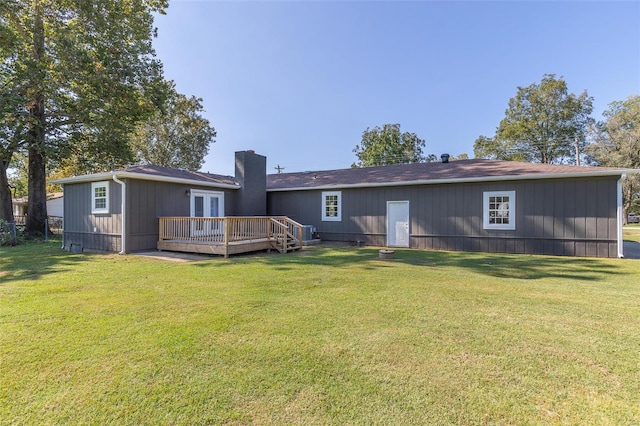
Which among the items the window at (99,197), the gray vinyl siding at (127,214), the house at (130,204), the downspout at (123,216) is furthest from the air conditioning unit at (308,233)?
the window at (99,197)

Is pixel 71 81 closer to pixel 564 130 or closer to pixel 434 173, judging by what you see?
pixel 434 173

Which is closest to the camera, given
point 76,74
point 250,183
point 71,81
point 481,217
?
point 481,217

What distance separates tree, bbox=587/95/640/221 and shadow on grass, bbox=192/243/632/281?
25.7 metres

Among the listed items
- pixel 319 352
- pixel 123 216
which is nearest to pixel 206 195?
pixel 123 216

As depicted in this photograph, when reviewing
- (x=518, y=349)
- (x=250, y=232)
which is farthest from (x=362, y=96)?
(x=518, y=349)

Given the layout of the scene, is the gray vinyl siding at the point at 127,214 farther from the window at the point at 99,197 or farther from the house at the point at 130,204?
the window at the point at 99,197

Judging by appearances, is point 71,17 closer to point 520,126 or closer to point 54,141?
point 54,141

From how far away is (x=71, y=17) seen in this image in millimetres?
14188

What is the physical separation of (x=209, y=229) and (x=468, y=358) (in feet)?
29.3

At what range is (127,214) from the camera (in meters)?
9.70

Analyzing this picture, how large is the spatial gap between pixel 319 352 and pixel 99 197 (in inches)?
425

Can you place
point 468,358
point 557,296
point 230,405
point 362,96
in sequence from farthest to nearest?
1. point 362,96
2. point 557,296
3. point 468,358
4. point 230,405

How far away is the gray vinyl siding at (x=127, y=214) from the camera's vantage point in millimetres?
9898

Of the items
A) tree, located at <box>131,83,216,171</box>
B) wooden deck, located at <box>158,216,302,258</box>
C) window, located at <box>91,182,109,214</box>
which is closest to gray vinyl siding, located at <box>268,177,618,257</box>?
wooden deck, located at <box>158,216,302,258</box>
